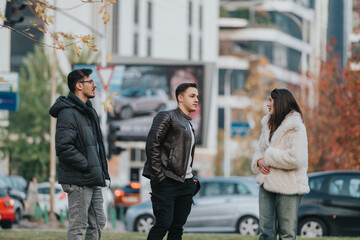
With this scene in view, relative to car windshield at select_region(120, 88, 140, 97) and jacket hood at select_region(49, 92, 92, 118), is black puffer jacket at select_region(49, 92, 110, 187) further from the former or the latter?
car windshield at select_region(120, 88, 140, 97)

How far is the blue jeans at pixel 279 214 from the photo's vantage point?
918 centimetres

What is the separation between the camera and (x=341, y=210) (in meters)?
18.5

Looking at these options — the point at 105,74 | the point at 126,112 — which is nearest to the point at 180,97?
the point at 105,74

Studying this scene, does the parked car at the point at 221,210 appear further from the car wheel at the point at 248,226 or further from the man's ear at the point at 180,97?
the man's ear at the point at 180,97

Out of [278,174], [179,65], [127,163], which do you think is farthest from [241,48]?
[278,174]

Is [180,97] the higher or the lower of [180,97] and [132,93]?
the lower

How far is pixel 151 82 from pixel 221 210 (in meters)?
25.0

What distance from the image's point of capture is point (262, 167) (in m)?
9.37

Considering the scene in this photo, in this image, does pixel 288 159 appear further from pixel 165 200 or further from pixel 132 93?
pixel 132 93

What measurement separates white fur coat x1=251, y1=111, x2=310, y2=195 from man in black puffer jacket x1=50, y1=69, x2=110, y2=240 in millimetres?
1494

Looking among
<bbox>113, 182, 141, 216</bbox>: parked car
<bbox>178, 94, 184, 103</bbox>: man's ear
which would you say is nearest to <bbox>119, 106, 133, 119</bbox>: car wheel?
<bbox>113, 182, 141, 216</bbox>: parked car

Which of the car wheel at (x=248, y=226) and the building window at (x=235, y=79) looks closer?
the car wheel at (x=248, y=226)

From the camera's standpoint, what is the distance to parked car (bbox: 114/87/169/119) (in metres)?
45.7

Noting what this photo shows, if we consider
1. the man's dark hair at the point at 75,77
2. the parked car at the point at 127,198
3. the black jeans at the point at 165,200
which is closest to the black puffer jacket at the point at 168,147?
the black jeans at the point at 165,200
